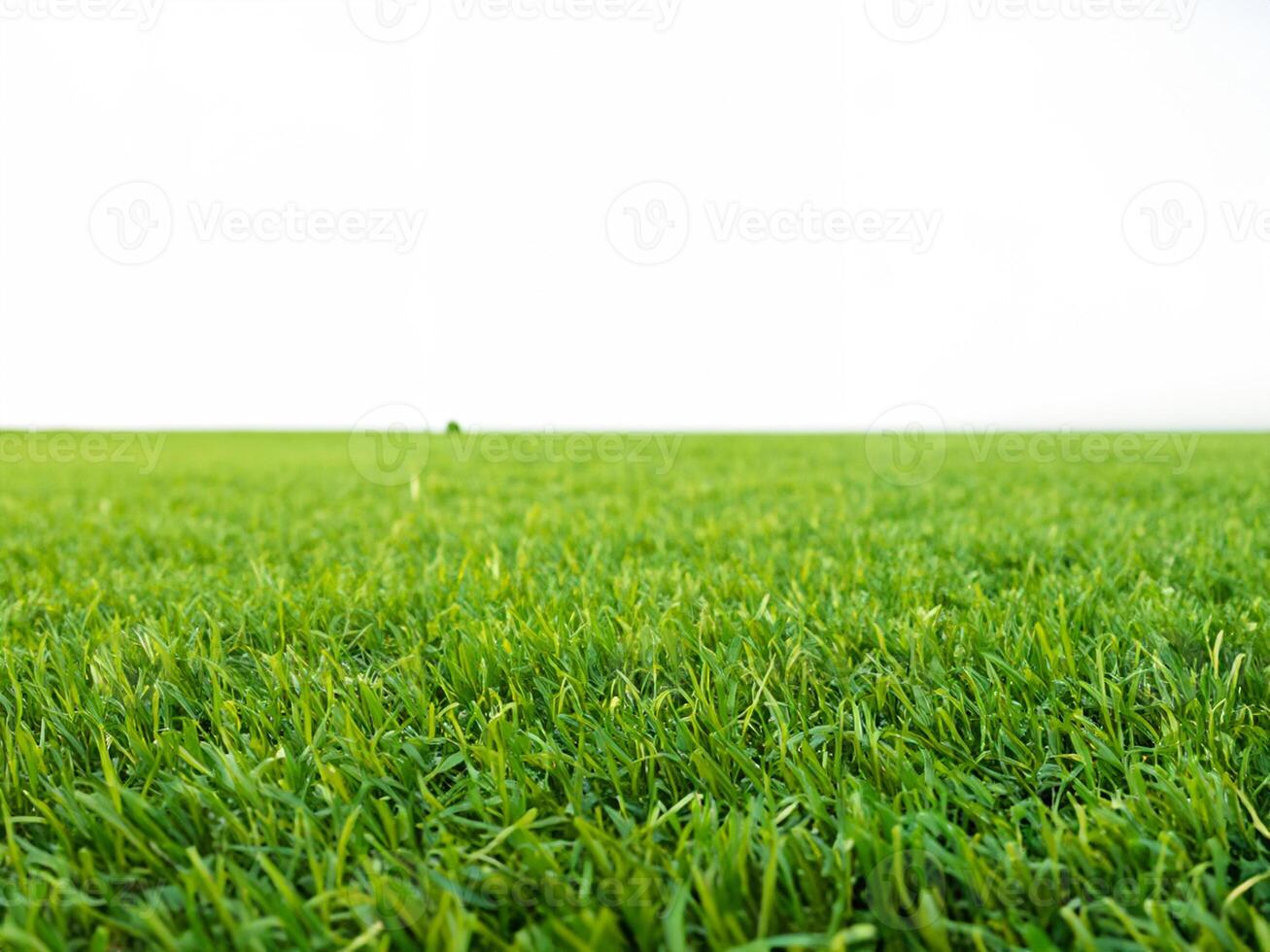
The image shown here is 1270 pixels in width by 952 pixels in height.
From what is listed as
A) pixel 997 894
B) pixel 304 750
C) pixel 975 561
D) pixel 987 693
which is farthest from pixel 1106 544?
pixel 304 750

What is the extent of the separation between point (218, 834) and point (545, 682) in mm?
693

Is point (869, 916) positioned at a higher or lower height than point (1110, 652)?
lower

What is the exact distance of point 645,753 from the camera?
1.40 meters

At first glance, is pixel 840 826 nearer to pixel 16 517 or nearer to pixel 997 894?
pixel 997 894

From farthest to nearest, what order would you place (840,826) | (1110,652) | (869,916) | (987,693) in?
(1110,652)
(987,693)
(840,826)
(869,916)

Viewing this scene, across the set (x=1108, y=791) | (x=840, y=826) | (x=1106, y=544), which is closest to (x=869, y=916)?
(x=840, y=826)

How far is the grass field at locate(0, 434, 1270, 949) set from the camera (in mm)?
1012

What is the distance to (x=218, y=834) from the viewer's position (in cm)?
119

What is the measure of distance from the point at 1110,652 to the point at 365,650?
78.6 inches

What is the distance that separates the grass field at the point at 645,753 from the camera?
3.32ft

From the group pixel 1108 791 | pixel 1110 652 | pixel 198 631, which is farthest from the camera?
pixel 198 631

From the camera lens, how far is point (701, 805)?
4.06 ft

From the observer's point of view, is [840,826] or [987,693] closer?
[840,826]

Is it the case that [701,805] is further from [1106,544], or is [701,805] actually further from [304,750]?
[1106,544]
